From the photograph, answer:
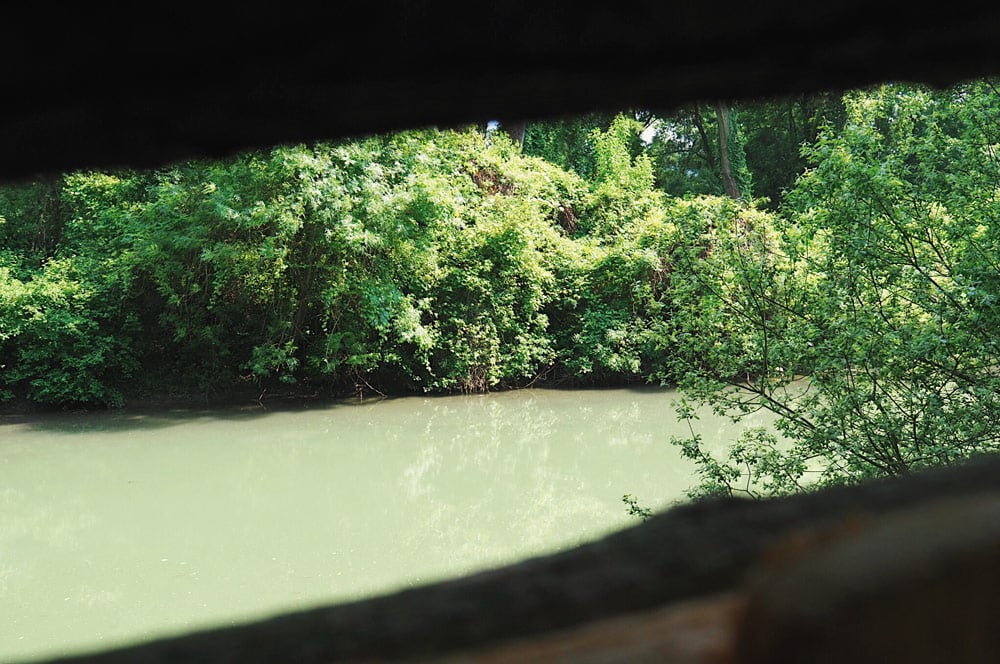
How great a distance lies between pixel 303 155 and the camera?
46.0 feet

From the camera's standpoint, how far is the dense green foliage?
600 cm

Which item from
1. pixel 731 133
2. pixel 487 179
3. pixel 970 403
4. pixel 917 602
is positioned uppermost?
pixel 731 133

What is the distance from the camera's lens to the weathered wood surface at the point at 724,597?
0.37 m

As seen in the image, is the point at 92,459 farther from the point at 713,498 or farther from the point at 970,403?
the point at 713,498

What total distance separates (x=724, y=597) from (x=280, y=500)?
9823 millimetres

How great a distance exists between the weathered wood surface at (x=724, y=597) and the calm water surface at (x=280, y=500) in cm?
462

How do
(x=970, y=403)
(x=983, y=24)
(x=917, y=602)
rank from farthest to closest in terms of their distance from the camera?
Result: (x=970, y=403) → (x=983, y=24) → (x=917, y=602)

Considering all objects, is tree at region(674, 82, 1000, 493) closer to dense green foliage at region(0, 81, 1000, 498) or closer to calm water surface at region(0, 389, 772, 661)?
dense green foliage at region(0, 81, 1000, 498)

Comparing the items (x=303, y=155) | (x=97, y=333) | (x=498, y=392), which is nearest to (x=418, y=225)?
(x=303, y=155)

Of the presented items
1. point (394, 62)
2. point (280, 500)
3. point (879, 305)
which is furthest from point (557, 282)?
point (394, 62)

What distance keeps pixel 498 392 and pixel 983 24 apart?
675 inches

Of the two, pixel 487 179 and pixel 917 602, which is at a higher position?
pixel 487 179

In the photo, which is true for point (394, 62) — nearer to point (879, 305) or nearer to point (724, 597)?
point (724, 597)

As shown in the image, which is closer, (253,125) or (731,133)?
(253,125)
